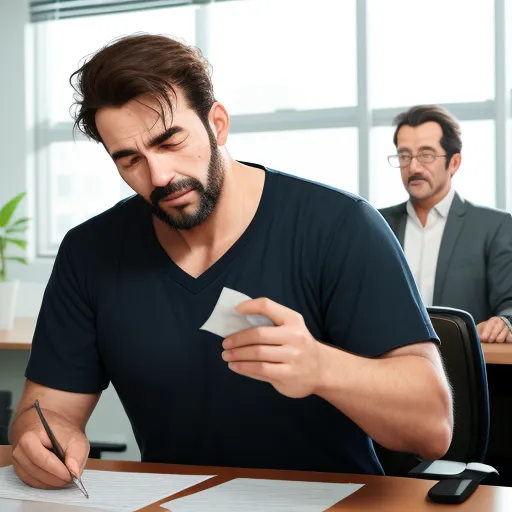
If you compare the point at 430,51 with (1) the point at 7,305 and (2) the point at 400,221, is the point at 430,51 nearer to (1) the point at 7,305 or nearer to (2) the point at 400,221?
(2) the point at 400,221

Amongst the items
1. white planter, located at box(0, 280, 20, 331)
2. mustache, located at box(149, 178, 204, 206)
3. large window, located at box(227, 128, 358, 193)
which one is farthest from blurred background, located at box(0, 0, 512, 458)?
mustache, located at box(149, 178, 204, 206)

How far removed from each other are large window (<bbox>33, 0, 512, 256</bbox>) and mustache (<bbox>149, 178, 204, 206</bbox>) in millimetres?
3034

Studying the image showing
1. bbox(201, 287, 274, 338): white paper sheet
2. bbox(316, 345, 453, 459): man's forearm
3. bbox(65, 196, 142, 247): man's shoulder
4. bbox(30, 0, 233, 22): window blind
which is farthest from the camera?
bbox(30, 0, 233, 22): window blind

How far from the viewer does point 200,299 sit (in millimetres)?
1422

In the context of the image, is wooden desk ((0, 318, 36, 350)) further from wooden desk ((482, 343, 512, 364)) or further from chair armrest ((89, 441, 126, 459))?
wooden desk ((482, 343, 512, 364))

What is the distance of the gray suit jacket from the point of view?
321 cm

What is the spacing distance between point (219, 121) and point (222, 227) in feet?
0.63

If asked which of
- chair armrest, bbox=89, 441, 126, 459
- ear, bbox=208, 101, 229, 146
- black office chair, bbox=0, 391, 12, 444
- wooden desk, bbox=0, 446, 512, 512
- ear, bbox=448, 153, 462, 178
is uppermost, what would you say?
ear, bbox=448, 153, 462, 178

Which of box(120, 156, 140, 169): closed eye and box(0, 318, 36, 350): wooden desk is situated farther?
box(0, 318, 36, 350): wooden desk

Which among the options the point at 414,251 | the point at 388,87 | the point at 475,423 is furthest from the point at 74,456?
the point at 388,87

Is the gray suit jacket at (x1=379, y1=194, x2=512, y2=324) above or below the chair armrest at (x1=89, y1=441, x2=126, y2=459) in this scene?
above

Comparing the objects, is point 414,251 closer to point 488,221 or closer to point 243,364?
point 488,221

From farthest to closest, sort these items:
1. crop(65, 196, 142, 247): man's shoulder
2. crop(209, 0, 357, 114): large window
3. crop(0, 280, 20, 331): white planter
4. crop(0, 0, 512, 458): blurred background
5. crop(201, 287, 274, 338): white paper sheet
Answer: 1. crop(209, 0, 357, 114): large window
2. crop(0, 0, 512, 458): blurred background
3. crop(0, 280, 20, 331): white planter
4. crop(65, 196, 142, 247): man's shoulder
5. crop(201, 287, 274, 338): white paper sheet

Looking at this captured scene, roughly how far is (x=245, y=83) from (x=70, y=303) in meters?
3.42
